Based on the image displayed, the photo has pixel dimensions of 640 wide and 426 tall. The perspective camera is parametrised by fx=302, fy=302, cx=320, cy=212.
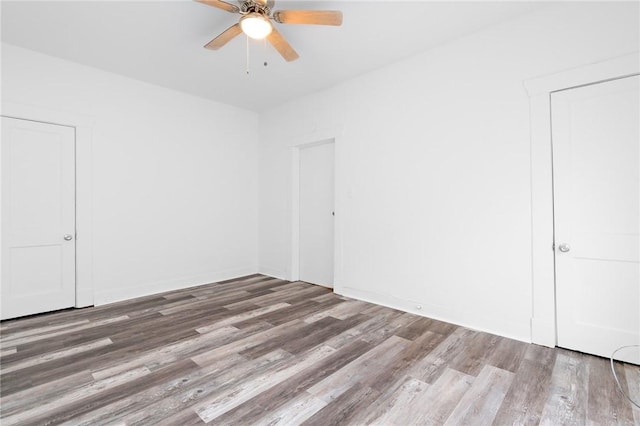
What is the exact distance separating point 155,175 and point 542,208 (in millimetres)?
4648

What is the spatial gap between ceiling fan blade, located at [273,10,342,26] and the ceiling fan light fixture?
92 millimetres

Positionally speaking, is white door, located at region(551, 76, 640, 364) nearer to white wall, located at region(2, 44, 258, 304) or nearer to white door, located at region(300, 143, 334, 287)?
white door, located at region(300, 143, 334, 287)

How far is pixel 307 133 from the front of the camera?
466cm

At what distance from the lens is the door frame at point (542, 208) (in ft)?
8.53

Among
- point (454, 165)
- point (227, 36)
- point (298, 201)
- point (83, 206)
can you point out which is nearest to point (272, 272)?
point (298, 201)

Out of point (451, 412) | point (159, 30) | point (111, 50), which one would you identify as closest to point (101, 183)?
point (111, 50)

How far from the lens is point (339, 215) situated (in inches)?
165

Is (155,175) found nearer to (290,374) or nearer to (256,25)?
(256,25)

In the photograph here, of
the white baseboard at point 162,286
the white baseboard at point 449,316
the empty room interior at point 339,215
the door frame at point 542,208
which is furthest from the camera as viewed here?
the white baseboard at point 162,286

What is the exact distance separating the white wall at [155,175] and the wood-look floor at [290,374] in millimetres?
1028

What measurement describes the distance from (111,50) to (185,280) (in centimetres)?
310

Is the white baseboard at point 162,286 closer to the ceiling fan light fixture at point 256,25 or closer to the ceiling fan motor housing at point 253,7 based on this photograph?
→ the ceiling fan light fixture at point 256,25

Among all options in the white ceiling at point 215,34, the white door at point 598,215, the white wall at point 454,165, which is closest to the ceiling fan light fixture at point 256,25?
the white ceiling at point 215,34

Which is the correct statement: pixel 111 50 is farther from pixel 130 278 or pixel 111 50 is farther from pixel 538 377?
pixel 538 377
